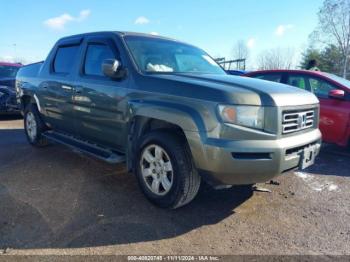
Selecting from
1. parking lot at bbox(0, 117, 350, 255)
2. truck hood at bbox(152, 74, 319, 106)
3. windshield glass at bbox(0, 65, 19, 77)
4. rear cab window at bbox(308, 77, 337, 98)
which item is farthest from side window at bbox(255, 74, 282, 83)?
windshield glass at bbox(0, 65, 19, 77)

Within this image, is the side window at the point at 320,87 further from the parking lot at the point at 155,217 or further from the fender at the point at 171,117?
the fender at the point at 171,117

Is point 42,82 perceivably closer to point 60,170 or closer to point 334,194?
point 60,170

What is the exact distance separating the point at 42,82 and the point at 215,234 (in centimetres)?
395

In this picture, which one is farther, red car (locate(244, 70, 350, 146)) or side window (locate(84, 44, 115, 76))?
red car (locate(244, 70, 350, 146))

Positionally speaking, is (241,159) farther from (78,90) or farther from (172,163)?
(78,90)

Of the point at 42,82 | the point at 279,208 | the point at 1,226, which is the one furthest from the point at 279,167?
the point at 42,82

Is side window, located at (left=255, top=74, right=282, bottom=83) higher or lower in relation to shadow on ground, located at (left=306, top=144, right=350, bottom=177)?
higher

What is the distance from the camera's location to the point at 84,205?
3494 mm

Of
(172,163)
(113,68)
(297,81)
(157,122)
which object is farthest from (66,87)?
(297,81)

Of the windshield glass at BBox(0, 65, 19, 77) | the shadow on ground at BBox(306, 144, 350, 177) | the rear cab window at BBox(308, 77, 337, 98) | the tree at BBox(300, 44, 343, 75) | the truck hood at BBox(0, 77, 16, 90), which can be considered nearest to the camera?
the shadow on ground at BBox(306, 144, 350, 177)

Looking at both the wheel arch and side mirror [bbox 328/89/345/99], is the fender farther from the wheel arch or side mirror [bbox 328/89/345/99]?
side mirror [bbox 328/89/345/99]

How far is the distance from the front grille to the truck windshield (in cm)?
137

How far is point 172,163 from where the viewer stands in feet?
10.4

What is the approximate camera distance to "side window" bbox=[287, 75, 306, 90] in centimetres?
604
